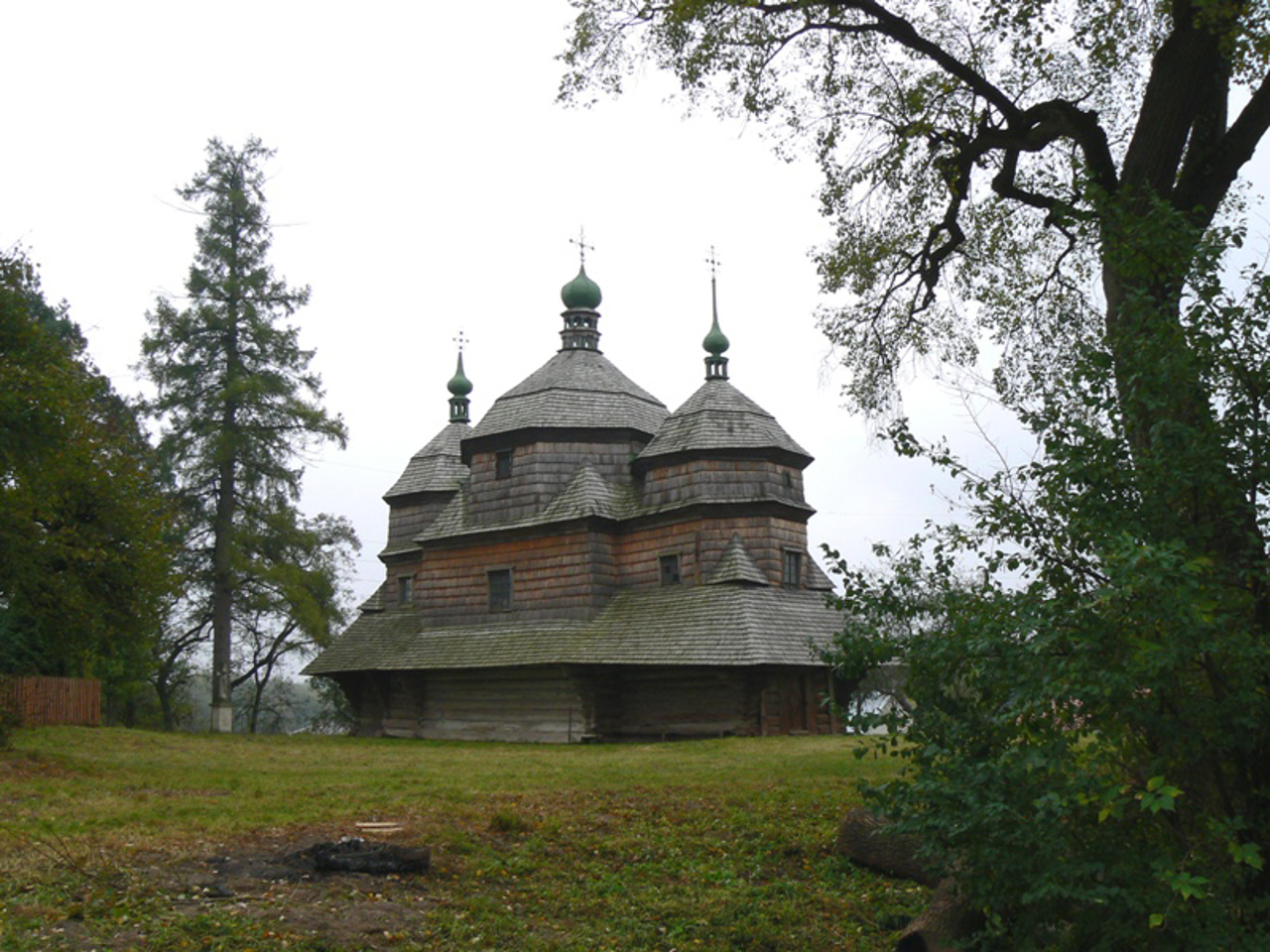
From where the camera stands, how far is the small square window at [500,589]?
30.2m

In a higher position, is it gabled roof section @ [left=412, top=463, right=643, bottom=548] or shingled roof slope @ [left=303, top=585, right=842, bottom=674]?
gabled roof section @ [left=412, top=463, right=643, bottom=548]

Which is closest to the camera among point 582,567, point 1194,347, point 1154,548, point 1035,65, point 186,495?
point 1154,548

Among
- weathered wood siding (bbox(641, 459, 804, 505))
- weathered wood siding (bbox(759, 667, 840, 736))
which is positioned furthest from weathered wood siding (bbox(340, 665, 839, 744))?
weathered wood siding (bbox(641, 459, 804, 505))

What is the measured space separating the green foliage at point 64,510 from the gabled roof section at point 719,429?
12115 mm

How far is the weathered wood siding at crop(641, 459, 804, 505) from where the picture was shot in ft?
90.2

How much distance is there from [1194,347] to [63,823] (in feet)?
32.8

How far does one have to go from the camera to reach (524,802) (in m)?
12.8

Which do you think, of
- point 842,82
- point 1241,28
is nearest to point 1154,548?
point 1241,28

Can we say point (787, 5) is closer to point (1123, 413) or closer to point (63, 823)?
point (1123, 413)

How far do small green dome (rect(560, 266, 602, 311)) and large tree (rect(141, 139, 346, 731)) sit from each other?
26.6 ft

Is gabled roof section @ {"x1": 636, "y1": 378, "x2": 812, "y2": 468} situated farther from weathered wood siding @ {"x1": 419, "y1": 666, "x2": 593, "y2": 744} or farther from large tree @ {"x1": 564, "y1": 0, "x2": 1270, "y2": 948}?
large tree @ {"x1": 564, "y1": 0, "x2": 1270, "y2": 948}

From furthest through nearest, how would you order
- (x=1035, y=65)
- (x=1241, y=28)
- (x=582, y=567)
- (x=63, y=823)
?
(x=582, y=567), (x=1035, y=65), (x=63, y=823), (x=1241, y=28)

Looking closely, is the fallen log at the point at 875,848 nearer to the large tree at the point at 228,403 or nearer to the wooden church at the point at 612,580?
the wooden church at the point at 612,580

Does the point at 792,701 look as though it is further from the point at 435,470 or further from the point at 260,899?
the point at 260,899
